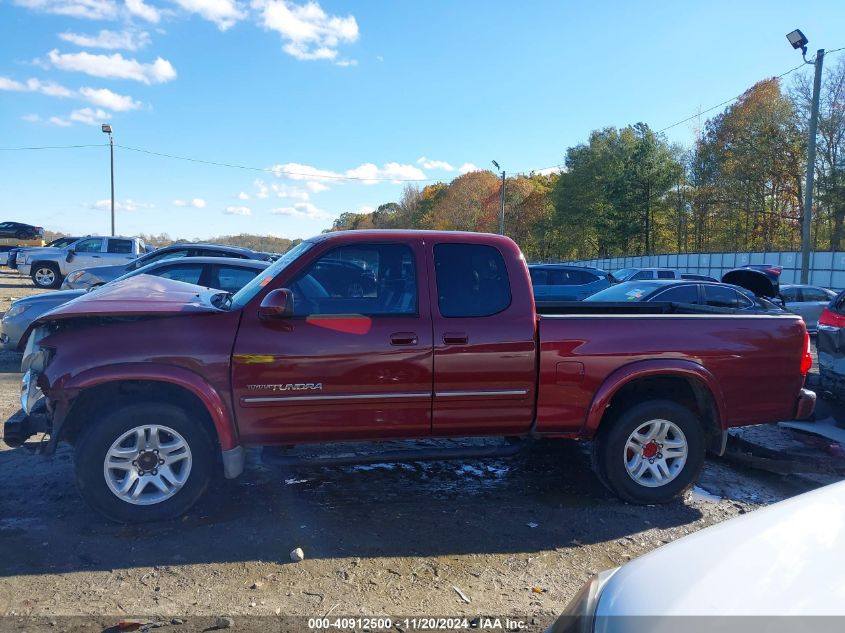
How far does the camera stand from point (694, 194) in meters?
50.0

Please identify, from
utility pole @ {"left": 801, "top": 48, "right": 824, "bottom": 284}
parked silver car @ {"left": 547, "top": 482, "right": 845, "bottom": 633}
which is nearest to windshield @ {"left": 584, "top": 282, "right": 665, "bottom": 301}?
parked silver car @ {"left": 547, "top": 482, "right": 845, "bottom": 633}

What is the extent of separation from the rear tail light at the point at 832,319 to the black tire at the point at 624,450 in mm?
2627

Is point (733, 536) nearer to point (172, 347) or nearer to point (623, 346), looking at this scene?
point (623, 346)

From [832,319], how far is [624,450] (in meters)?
3.33

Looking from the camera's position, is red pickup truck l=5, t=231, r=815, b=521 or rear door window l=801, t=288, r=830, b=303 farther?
rear door window l=801, t=288, r=830, b=303

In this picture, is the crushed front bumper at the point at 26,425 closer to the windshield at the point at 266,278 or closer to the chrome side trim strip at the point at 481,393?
the windshield at the point at 266,278

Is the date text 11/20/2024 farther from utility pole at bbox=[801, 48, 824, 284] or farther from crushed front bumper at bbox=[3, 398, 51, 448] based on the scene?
utility pole at bbox=[801, 48, 824, 284]

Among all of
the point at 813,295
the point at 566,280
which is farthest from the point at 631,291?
the point at 813,295

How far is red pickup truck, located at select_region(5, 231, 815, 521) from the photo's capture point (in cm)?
388

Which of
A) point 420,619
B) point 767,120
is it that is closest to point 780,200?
point 767,120

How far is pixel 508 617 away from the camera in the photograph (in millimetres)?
3109

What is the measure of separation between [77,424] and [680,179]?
54.0 meters

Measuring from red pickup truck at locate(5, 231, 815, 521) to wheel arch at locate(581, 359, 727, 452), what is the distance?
0.01m

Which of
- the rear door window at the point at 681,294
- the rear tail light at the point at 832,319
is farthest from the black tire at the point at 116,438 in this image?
the rear door window at the point at 681,294
